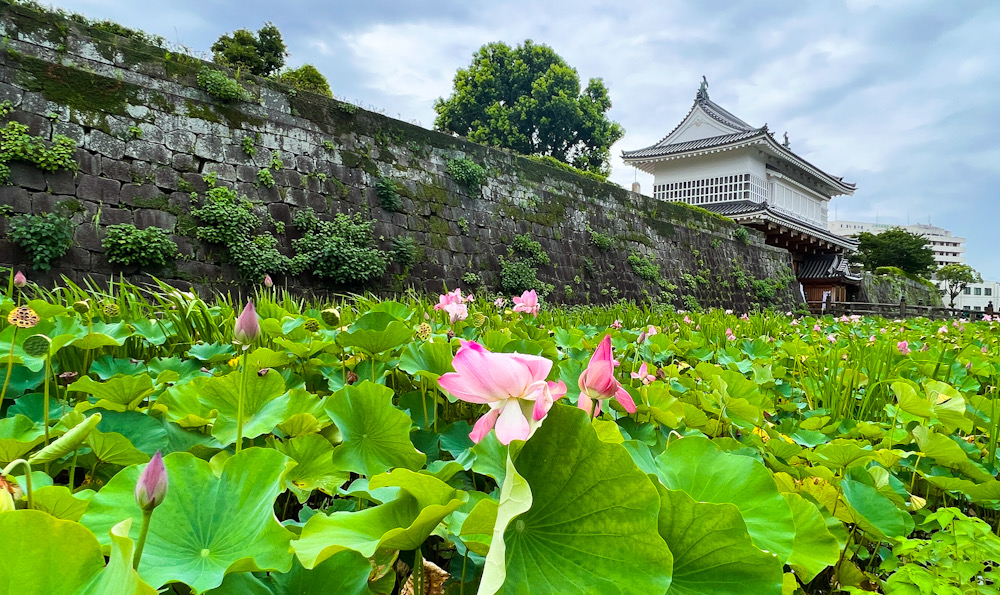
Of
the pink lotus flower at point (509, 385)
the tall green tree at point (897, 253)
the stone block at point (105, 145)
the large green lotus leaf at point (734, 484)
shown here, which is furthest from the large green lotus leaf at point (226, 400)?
the tall green tree at point (897, 253)

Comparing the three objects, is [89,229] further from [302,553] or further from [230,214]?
[302,553]

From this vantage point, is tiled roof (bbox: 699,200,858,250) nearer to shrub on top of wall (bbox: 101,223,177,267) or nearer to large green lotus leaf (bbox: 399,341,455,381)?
shrub on top of wall (bbox: 101,223,177,267)

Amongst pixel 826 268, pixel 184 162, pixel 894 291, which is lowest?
pixel 184 162

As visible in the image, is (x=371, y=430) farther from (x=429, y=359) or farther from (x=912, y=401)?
(x=912, y=401)

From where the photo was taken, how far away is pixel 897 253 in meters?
25.8

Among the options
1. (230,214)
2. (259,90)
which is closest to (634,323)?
(230,214)

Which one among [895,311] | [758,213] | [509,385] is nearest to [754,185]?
[758,213]

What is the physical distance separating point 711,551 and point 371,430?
373mm

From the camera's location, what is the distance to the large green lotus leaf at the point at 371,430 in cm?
56

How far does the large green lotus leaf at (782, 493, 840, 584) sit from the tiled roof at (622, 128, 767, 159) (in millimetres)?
15952

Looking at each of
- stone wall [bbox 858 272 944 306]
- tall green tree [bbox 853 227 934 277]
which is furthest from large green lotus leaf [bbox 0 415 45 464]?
tall green tree [bbox 853 227 934 277]

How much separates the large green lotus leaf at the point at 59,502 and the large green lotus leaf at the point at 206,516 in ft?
0.06

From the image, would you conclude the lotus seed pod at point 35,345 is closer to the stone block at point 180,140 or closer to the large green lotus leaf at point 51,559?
the large green lotus leaf at point 51,559

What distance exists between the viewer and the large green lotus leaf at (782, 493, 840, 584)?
0.45m
